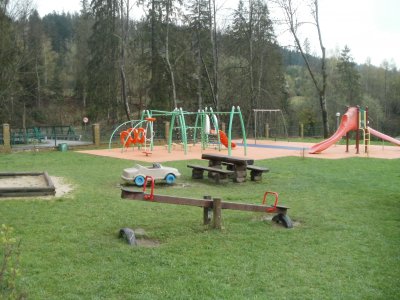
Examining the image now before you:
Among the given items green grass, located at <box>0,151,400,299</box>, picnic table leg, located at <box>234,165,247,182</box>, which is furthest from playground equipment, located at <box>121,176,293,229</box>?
picnic table leg, located at <box>234,165,247,182</box>

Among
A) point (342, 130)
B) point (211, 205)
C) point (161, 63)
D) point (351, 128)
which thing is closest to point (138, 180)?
point (211, 205)

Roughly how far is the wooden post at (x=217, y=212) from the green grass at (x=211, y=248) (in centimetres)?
14

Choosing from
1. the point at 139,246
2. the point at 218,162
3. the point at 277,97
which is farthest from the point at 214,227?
the point at 277,97

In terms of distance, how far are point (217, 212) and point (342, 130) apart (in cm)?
1330

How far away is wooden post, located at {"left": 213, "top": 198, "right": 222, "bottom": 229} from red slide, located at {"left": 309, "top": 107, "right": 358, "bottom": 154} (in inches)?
488

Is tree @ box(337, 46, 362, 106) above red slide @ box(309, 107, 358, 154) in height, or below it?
above

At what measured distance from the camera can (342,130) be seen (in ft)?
58.4

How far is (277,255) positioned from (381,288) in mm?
1121

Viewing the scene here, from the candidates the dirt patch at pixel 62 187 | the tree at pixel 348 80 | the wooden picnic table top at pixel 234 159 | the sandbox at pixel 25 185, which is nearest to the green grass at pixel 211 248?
the dirt patch at pixel 62 187

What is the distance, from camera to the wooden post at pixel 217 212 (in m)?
5.65

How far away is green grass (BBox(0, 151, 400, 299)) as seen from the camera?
3.84 m

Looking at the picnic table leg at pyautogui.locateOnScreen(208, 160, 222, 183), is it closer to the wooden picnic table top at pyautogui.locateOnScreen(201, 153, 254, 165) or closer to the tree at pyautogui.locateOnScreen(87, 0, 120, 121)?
the wooden picnic table top at pyautogui.locateOnScreen(201, 153, 254, 165)

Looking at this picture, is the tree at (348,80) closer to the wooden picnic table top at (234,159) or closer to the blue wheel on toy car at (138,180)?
the wooden picnic table top at (234,159)

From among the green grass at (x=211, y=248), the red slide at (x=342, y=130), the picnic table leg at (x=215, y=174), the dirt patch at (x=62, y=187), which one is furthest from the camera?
the red slide at (x=342, y=130)
